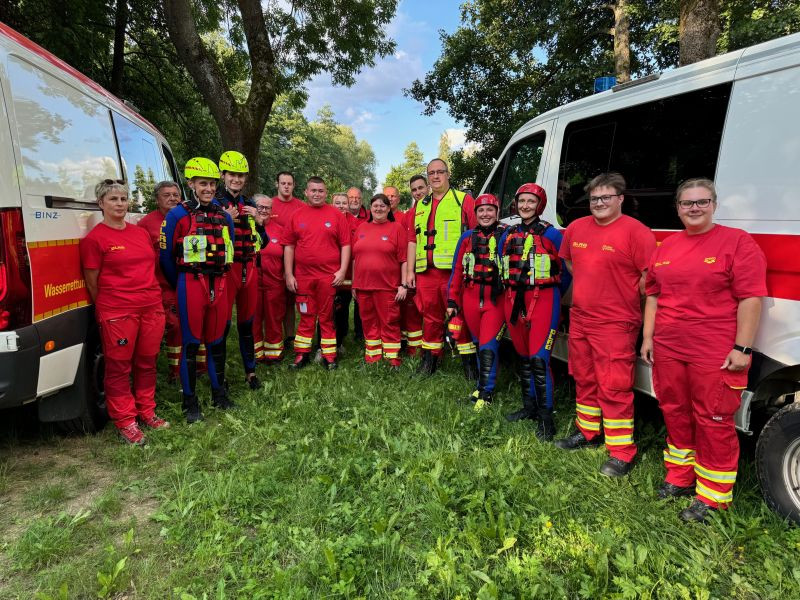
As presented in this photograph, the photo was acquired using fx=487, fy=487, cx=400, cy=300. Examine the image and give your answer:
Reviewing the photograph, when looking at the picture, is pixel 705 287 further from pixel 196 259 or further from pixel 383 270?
pixel 196 259

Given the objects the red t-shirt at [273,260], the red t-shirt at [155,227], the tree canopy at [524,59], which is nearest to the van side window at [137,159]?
the red t-shirt at [155,227]

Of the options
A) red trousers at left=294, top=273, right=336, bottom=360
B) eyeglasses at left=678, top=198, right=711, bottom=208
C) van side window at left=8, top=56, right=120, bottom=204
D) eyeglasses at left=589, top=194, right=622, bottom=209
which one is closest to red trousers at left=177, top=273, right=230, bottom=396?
van side window at left=8, top=56, right=120, bottom=204

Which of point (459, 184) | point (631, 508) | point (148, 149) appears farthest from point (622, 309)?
point (459, 184)

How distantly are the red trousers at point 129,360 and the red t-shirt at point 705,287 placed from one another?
11.4ft

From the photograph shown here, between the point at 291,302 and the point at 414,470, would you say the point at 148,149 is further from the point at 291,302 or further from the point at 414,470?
the point at 414,470

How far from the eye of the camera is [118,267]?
3.41 m

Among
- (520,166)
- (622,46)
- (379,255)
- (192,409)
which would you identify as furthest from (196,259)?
(622,46)

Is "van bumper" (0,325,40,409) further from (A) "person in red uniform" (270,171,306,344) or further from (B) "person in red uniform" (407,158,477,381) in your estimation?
(B) "person in red uniform" (407,158,477,381)

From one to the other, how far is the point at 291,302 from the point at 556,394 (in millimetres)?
3265

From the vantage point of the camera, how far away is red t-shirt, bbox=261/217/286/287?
556 cm

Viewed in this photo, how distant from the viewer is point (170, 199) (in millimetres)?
4391

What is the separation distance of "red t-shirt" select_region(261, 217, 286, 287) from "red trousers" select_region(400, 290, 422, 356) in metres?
1.46

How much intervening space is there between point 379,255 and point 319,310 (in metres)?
0.92

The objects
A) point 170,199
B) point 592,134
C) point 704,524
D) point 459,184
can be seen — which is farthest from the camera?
point 459,184
